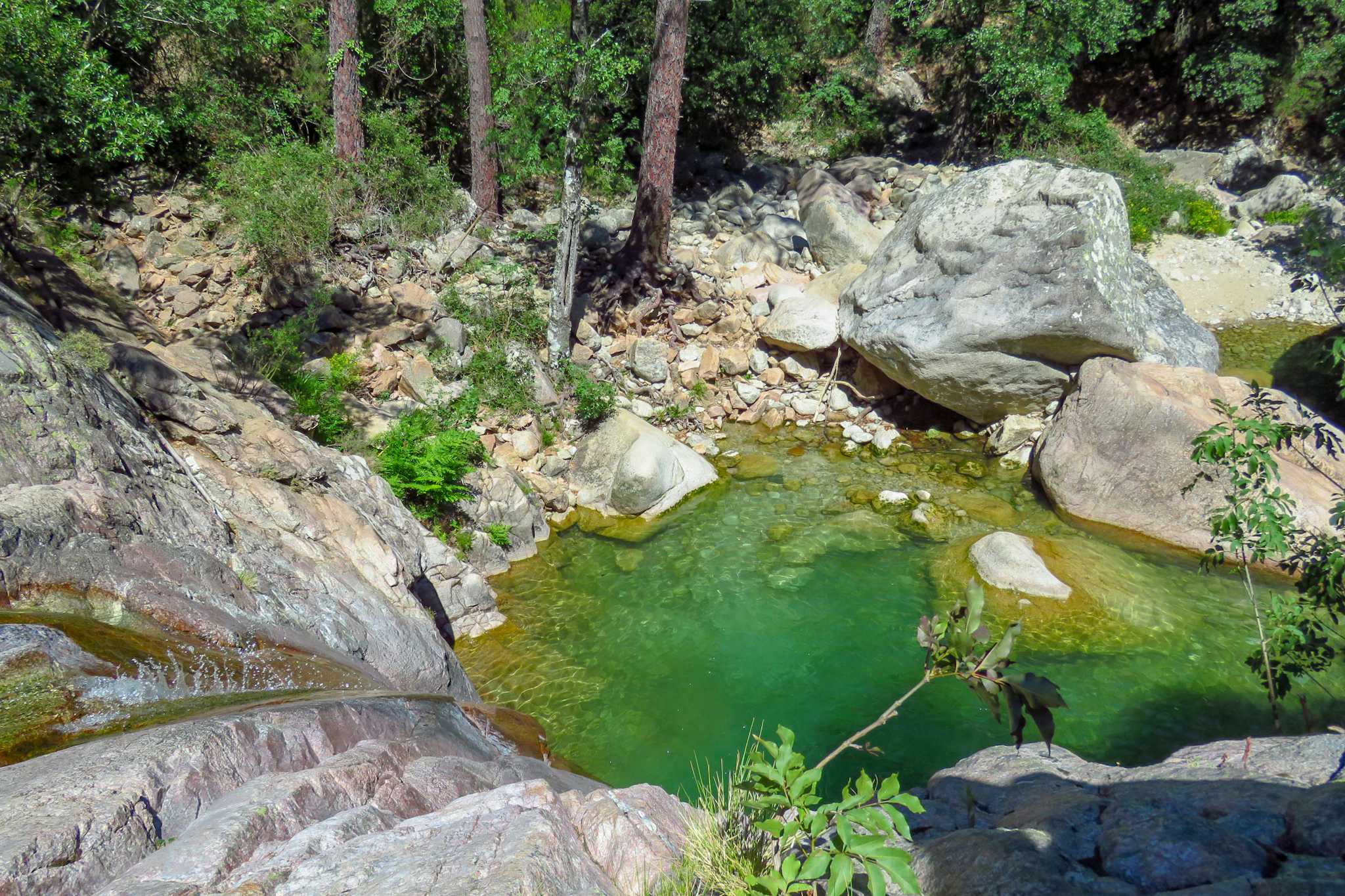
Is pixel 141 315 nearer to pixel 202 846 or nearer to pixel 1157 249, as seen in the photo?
pixel 202 846

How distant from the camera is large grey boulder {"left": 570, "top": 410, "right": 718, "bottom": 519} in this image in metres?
8.41

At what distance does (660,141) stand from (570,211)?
2.31 m

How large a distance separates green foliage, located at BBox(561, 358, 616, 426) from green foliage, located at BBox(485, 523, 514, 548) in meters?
2.00

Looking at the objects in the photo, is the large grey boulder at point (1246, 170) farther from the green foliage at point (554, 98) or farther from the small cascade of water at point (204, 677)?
the small cascade of water at point (204, 677)

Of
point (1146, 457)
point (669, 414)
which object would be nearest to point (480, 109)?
point (669, 414)

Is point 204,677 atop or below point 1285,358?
atop

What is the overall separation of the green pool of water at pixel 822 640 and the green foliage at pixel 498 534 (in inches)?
14.1

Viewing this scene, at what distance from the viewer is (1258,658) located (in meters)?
4.63

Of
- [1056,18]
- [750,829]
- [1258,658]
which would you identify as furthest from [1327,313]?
[750,829]

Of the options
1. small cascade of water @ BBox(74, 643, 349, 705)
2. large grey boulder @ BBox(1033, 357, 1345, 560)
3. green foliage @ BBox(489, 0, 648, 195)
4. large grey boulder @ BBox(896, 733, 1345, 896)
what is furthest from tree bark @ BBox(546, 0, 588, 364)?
large grey boulder @ BBox(896, 733, 1345, 896)

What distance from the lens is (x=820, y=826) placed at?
2205 mm

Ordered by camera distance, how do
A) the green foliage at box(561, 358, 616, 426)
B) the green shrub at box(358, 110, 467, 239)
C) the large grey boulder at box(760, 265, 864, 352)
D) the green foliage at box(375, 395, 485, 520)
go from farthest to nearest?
the green shrub at box(358, 110, 467, 239), the large grey boulder at box(760, 265, 864, 352), the green foliage at box(561, 358, 616, 426), the green foliage at box(375, 395, 485, 520)

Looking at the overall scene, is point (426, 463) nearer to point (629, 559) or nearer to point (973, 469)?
point (629, 559)

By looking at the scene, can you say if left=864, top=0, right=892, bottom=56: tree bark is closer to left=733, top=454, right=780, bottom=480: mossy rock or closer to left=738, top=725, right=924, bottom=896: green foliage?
left=733, top=454, right=780, bottom=480: mossy rock
